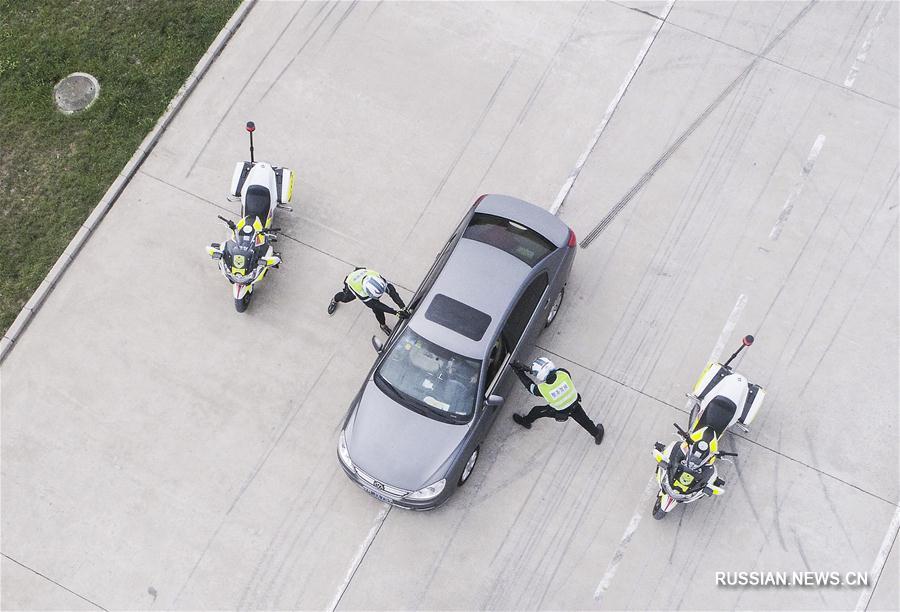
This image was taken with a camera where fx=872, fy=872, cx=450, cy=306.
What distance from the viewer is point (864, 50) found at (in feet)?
44.0

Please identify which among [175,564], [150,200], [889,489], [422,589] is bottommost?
[175,564]

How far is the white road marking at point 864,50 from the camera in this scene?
13.2 metres

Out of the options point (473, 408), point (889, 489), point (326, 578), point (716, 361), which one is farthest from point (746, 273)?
point (326, 578)

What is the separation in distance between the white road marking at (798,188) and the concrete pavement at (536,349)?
1.4 inches

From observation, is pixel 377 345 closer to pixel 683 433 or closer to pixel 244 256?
pixel 244 256

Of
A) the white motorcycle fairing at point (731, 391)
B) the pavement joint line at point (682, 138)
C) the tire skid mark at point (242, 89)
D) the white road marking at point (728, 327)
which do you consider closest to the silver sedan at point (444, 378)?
the pavement joint line at point (682, 138)

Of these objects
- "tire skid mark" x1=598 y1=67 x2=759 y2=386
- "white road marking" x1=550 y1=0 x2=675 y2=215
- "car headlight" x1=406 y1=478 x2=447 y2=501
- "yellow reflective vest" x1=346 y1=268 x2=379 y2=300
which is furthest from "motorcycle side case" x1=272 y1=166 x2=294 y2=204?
"tire skid mark" x1=598 y1=67 x2=759 y2=386

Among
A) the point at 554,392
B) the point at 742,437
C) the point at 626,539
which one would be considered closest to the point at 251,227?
the point at 554,392

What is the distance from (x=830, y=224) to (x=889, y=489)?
146 inches

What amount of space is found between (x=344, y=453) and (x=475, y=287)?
250 cm

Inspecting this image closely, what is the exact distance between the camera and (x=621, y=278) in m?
11.9

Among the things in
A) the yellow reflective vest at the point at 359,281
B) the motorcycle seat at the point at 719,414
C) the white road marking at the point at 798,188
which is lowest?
the yellow reflective vest at the point at 359,281

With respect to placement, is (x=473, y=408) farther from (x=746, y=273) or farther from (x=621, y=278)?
(x=746, y=273)

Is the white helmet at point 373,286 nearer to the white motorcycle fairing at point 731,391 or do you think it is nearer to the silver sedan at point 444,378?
the silver sedan at point 444,378
